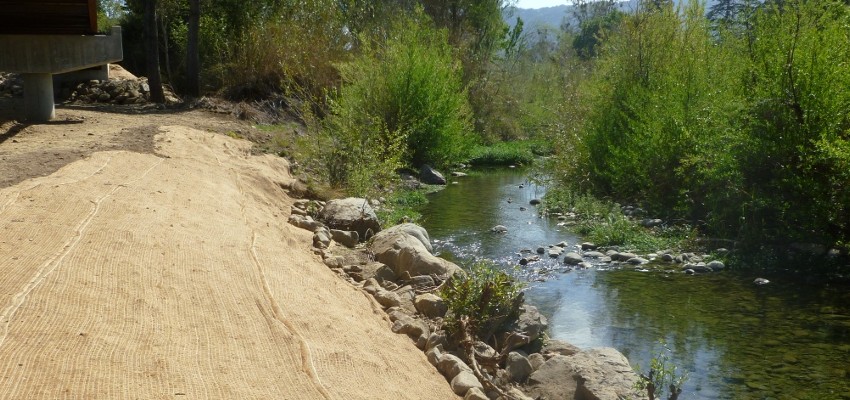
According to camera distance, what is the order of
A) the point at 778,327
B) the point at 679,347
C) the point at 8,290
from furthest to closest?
the point at 778,327 < the point at 679,347 < the point at 8,290

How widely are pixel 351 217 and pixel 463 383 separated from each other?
5.88m

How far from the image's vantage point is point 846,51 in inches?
508

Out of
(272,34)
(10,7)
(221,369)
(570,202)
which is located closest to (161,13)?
(272,34)

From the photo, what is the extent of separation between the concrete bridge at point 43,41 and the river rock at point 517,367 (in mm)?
10806

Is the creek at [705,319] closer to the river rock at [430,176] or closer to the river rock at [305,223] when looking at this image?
the river rock at [305,223]

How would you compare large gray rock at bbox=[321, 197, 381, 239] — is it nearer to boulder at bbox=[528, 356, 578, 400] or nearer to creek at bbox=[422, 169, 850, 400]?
creek at bbox=[422, 169, 850, 400]

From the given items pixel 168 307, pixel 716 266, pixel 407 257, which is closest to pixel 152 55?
pixel 407 257

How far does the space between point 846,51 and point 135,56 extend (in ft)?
82.5

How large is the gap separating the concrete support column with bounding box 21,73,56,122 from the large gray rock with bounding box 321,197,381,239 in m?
6.06

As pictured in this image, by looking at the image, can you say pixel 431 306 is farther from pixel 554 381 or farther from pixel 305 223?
pixel 305 223

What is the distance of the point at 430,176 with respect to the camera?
22.5m

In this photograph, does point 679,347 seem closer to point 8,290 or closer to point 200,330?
point 200,330

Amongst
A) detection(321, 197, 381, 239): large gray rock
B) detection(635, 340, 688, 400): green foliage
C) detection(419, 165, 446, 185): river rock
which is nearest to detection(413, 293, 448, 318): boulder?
detection(635, 340, 688, 400): green foliage

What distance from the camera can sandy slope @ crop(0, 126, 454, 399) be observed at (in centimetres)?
455
